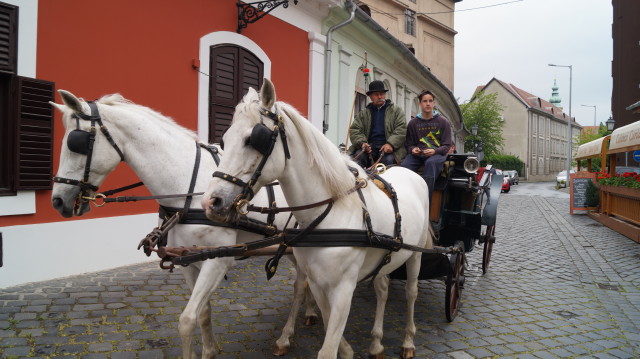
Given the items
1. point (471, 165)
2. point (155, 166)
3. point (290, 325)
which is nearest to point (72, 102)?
point (155, 166)

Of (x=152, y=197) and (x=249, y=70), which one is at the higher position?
(x=249, y=70)

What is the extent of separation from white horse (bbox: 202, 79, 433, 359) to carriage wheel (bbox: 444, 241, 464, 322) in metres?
1.28

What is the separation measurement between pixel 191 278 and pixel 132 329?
116 cm

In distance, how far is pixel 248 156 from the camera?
1.96 m

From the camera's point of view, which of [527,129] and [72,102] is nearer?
[72,102]

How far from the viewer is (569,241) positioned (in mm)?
8812

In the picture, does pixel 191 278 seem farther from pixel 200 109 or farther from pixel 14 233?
pixel 200 109

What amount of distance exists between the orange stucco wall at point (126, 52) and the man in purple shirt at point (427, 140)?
3456mm

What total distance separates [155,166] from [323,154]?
1352mm

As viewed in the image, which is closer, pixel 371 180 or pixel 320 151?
pixel 320 151

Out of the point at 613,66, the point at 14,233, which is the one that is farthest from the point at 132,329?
the point at 613,66

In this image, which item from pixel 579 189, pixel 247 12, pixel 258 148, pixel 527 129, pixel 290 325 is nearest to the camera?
pixel 258 148

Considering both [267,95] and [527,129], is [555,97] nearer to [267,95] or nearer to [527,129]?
[527,129]

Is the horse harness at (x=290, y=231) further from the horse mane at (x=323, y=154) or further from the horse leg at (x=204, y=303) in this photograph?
the horse leg at (x=204, y=303)
